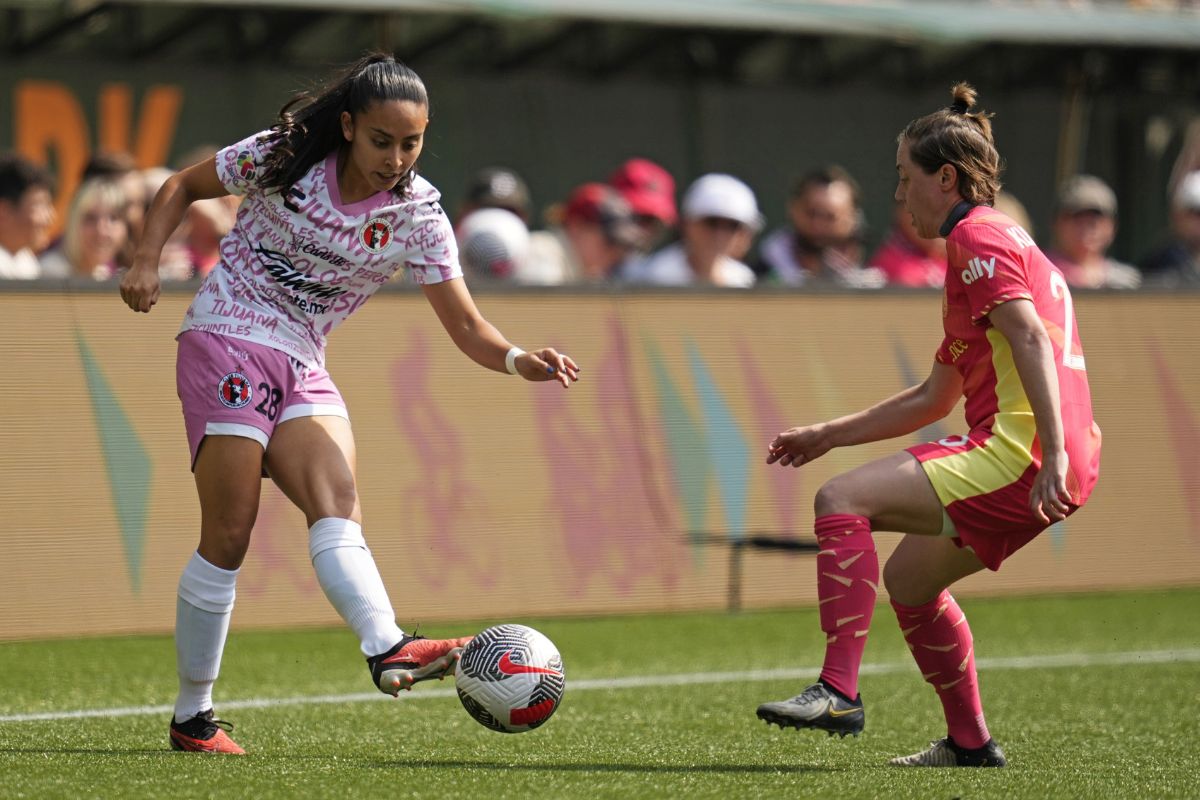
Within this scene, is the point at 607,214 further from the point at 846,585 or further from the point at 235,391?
the point at 846,585

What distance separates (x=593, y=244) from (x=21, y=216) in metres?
3.26

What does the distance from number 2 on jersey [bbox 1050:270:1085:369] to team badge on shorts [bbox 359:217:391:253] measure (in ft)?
6.38

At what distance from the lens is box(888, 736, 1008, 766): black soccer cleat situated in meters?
5.59

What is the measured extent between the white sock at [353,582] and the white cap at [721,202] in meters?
5.43

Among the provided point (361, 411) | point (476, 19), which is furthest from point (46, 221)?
point (476, 19)

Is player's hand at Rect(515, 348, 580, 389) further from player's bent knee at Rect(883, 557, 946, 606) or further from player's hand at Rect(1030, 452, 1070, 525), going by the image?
→ player's hand at Rect(1030, 452, 1070, 525)

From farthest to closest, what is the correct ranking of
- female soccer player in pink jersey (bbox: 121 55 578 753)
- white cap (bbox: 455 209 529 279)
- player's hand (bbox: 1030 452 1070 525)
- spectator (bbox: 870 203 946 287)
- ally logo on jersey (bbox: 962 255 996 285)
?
spectator (bbox: 870 203 946 287) < white cap (bbox: 455 209 529 279) < female soccer player in pink jersey (bbox: 121 55 578 753) < ally logo on jersey (bbox: 962 255 996 285) < player's hand (bbox: 1030 452 1070 525)

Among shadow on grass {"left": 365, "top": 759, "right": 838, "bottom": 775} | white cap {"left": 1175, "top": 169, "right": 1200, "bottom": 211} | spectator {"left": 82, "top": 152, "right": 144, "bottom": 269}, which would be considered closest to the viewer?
shadow on grass {"left": 365, "top": 759, "right": 838, "bottom": 775}

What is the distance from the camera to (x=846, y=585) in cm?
526

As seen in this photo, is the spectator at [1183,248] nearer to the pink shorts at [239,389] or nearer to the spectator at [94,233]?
the spectator at [94,233]

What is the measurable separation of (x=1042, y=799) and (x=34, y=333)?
532cm

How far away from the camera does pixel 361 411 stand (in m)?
9.02

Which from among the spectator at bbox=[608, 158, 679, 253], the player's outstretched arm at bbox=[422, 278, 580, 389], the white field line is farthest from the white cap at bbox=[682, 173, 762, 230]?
the player's outstretched arm at bbox=[422, 278, 580, 389]

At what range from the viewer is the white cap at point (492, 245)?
33.4 feet
